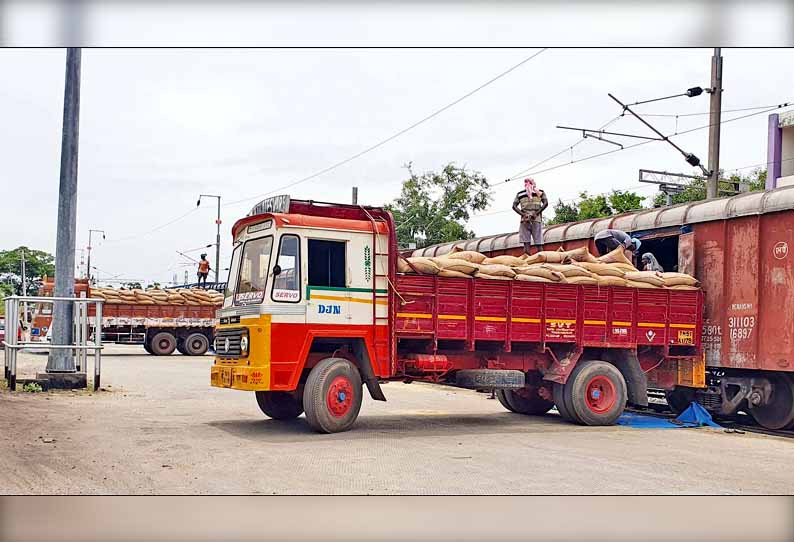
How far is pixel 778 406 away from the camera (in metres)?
12.8

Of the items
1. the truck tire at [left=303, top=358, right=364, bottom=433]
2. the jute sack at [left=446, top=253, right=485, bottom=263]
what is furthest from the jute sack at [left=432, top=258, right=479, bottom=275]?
the truck tire at [left=303, top=358, right=364, bottom=433]

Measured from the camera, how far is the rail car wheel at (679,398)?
1446cm

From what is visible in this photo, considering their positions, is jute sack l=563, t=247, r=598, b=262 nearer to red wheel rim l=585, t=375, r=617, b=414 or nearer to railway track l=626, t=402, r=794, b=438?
red wheel rim l=585, t=375, r=617, b=414

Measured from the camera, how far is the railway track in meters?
12.6

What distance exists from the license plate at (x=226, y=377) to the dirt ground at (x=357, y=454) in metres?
0.61

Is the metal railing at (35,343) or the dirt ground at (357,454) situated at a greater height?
the metal railing at (35,343)

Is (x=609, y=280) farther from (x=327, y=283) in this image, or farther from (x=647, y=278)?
(x=327, y=283)

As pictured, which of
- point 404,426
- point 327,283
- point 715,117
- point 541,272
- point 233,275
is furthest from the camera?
point 715,117

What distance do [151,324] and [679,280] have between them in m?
20.1

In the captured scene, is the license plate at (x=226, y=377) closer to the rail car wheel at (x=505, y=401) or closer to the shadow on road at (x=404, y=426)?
the shadow on road at (x=404, y=426)

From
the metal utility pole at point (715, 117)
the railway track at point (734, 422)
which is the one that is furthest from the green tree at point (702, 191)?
the railway track at point (734, 422)

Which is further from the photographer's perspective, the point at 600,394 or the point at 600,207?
the point at 600,207

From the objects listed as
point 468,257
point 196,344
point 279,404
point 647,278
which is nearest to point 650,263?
point 647,278

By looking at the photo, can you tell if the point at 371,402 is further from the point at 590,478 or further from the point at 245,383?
the point at 590,478
